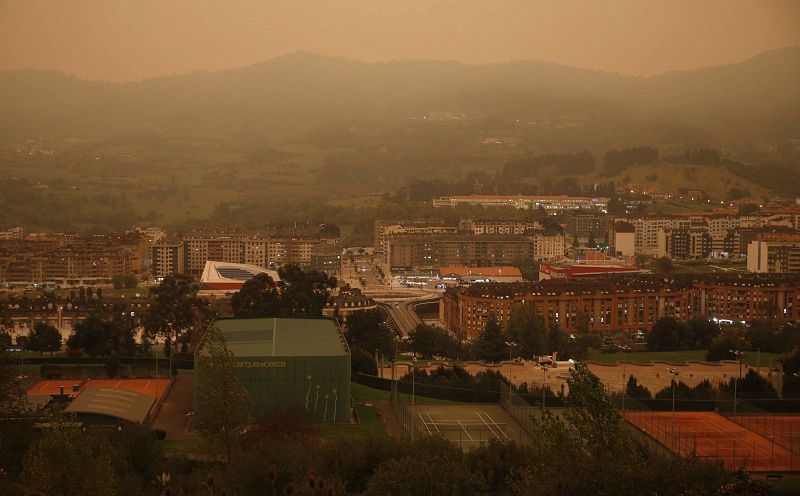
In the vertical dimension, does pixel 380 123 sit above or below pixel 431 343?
above

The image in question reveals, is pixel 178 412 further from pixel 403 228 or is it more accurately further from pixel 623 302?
pixel 403 228

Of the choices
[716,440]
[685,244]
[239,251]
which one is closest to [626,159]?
[685,244]

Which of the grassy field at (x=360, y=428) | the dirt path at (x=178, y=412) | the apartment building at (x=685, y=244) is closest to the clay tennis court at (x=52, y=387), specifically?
the dirt path at (x=178, y=412)

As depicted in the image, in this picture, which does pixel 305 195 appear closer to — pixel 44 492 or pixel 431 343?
pixel 431 343

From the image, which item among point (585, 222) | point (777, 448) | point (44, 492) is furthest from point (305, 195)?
point (44, 492)

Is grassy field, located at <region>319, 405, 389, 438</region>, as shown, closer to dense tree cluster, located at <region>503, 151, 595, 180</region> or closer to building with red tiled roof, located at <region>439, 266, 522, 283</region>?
building with red tiled roof, located at <region>439, 266, 522, 283</region>

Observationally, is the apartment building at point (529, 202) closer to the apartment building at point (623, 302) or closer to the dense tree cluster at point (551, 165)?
the dense tree cluster at point (551, 165)
